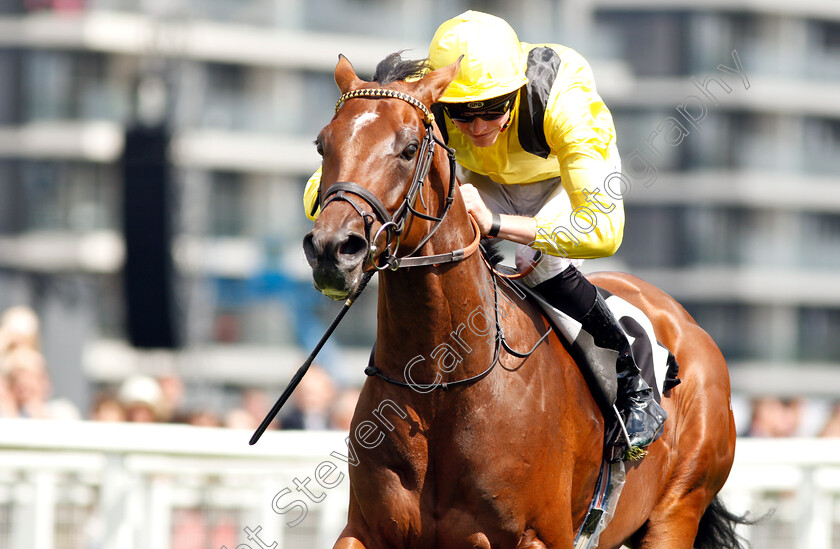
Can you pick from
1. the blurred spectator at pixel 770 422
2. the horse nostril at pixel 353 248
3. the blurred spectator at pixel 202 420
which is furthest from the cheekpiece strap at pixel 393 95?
the blurred spectator at pixel 770 422

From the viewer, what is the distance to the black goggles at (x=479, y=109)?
3.20m

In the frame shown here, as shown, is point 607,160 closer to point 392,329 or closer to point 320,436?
point 392,329

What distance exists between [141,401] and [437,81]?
3890 mm

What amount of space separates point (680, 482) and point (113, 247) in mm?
26543

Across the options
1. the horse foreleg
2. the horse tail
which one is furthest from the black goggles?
the horse tail

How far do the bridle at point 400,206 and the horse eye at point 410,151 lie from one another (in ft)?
0.08

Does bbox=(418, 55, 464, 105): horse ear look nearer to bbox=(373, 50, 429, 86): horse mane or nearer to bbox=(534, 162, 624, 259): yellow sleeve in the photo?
bbox=(373, 50, 429, 86): horse mane

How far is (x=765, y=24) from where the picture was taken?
34719 millimetres

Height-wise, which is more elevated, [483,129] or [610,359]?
[483,129]

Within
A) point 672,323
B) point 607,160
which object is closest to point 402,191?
point 607,160

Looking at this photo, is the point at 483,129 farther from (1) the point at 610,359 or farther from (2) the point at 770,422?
(2) the point at 770,422

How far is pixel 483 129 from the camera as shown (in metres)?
3.29

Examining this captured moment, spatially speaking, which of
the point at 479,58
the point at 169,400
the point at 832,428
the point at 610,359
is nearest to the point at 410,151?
the point at 479,58

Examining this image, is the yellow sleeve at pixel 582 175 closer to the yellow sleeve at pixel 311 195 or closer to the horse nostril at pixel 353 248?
the yellow sleeve at pixel 311 195
